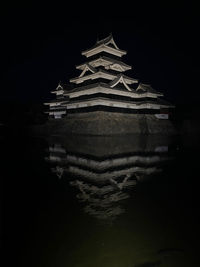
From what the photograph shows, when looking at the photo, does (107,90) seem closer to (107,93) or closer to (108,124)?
(107,93)

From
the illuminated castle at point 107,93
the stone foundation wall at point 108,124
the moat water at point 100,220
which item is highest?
the illuminated castle at point 107,93

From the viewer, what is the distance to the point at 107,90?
25.4 meters

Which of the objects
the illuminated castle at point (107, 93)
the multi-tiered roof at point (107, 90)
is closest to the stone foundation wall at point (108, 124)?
the illuminated castle at point (107, 93)

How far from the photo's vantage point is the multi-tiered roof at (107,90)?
82.9 ft

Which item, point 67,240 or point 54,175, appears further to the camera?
point 54,175

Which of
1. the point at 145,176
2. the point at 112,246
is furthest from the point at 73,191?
the point at 145,176

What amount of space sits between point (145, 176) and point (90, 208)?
2.86 m

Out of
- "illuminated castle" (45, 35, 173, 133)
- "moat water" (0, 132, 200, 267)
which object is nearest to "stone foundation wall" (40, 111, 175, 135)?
"illuminated castle" (45, 35, 173, 133)

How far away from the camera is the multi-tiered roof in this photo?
25272mm

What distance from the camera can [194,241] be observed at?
2439 millimetres

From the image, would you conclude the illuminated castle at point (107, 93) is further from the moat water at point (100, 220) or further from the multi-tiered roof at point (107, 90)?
the moat water at point (100, 220)

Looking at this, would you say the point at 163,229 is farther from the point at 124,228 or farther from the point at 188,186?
the point at 188,186

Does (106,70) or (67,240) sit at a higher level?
(106,70)

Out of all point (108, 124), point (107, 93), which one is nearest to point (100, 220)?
point (108, 124)
